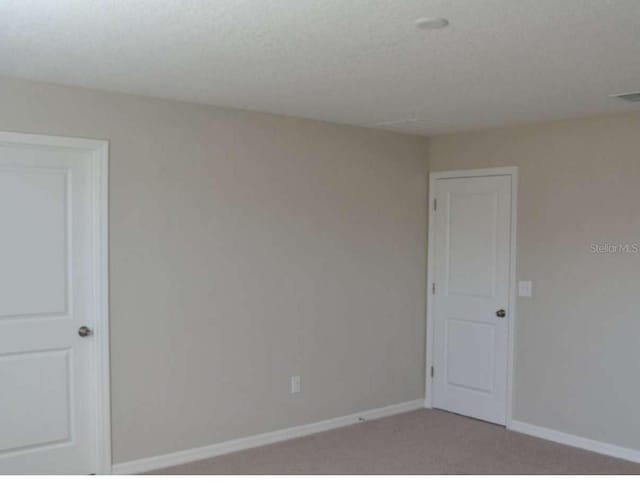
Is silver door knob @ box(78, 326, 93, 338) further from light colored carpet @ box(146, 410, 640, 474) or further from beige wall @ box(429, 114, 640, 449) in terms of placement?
beige wall @ box(429, 114, 640, 449)

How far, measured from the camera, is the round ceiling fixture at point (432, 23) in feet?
7.90

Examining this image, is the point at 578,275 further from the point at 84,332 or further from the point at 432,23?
the point at 84,332

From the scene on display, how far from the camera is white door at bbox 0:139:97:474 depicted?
352 cm

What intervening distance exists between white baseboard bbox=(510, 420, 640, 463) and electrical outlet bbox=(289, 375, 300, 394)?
5.40ft

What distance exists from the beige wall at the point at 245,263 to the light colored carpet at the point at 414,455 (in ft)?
0.74

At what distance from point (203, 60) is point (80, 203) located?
1.26 meters

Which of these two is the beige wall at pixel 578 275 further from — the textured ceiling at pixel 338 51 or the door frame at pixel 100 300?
the door frame at pixel 100 300

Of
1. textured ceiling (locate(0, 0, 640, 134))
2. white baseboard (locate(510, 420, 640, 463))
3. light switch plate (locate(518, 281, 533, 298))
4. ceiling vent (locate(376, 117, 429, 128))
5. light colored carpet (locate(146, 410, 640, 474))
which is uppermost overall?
textured ceiling (locate(0, 0, 640, 134))

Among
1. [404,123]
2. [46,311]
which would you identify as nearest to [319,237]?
[404,123]

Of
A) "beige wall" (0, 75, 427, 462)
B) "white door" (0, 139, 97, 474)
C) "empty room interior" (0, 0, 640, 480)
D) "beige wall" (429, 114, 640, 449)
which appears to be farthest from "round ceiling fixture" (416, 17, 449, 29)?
"beige wall" (429, 114, 640, 449)

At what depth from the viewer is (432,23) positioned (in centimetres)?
245

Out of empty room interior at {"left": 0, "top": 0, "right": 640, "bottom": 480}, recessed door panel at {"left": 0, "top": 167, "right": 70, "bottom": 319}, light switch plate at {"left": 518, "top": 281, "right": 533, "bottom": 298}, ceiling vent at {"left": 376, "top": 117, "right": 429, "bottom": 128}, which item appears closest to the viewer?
empty room interior at {"left": 0, "top": 0, "right": 640, "bottom": 480}

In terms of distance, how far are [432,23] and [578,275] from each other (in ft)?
8.73
